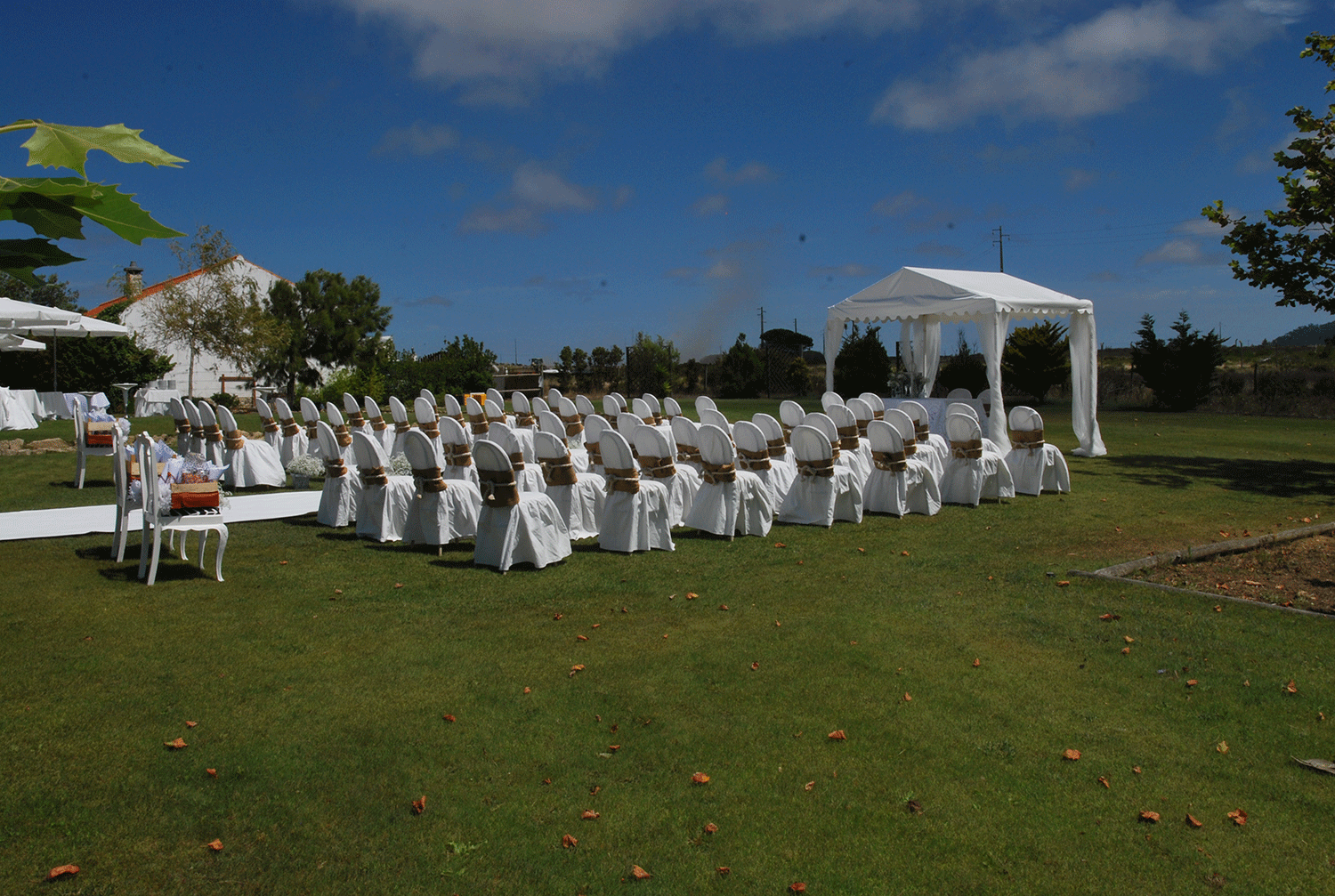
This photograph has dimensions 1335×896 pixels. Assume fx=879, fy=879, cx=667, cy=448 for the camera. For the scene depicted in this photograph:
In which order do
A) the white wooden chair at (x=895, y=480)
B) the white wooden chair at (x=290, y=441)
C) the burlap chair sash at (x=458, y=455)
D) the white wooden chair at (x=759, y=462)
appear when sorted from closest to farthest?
1. the white wooden chair at (x=759, y=462)
2. the white wooden chair at (x=895, y=480)
3. the burlap chair sash at (x=458, y=455)
4. the white wooden chair at (x=290, y=441)

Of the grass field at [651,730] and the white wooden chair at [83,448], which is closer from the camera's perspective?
the grass field at [651,730]

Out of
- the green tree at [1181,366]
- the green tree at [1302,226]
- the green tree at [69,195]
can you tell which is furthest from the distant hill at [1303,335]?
the green tree at [69,195]

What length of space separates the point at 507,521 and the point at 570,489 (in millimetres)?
1421

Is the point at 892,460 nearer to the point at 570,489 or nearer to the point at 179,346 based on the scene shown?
the point at 570,489

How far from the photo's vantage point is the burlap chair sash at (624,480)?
8.05 meters

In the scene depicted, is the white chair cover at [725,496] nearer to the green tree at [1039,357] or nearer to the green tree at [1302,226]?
the green tree at [1302,226]

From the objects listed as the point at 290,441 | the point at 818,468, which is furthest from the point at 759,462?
Result: the point at 290,441

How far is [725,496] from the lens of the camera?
28.9 feet

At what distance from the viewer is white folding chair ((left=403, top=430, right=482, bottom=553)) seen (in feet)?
26.3

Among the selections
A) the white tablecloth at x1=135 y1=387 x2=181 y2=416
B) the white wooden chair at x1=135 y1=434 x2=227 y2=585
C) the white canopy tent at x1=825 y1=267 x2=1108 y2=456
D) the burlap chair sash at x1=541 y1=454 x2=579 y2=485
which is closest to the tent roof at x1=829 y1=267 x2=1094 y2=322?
the white canopy tent at x1=825 y1=267 x2=1108 y2=456

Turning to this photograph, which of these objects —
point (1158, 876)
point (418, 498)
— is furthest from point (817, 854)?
point (418, 498)

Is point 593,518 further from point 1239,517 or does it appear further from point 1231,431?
point 1231,431

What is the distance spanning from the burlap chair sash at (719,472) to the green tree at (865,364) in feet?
63.0

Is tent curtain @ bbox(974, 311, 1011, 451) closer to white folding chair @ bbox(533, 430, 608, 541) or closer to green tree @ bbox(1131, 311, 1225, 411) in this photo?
white folding chair @ bbox(533, 430, 608, 541)
